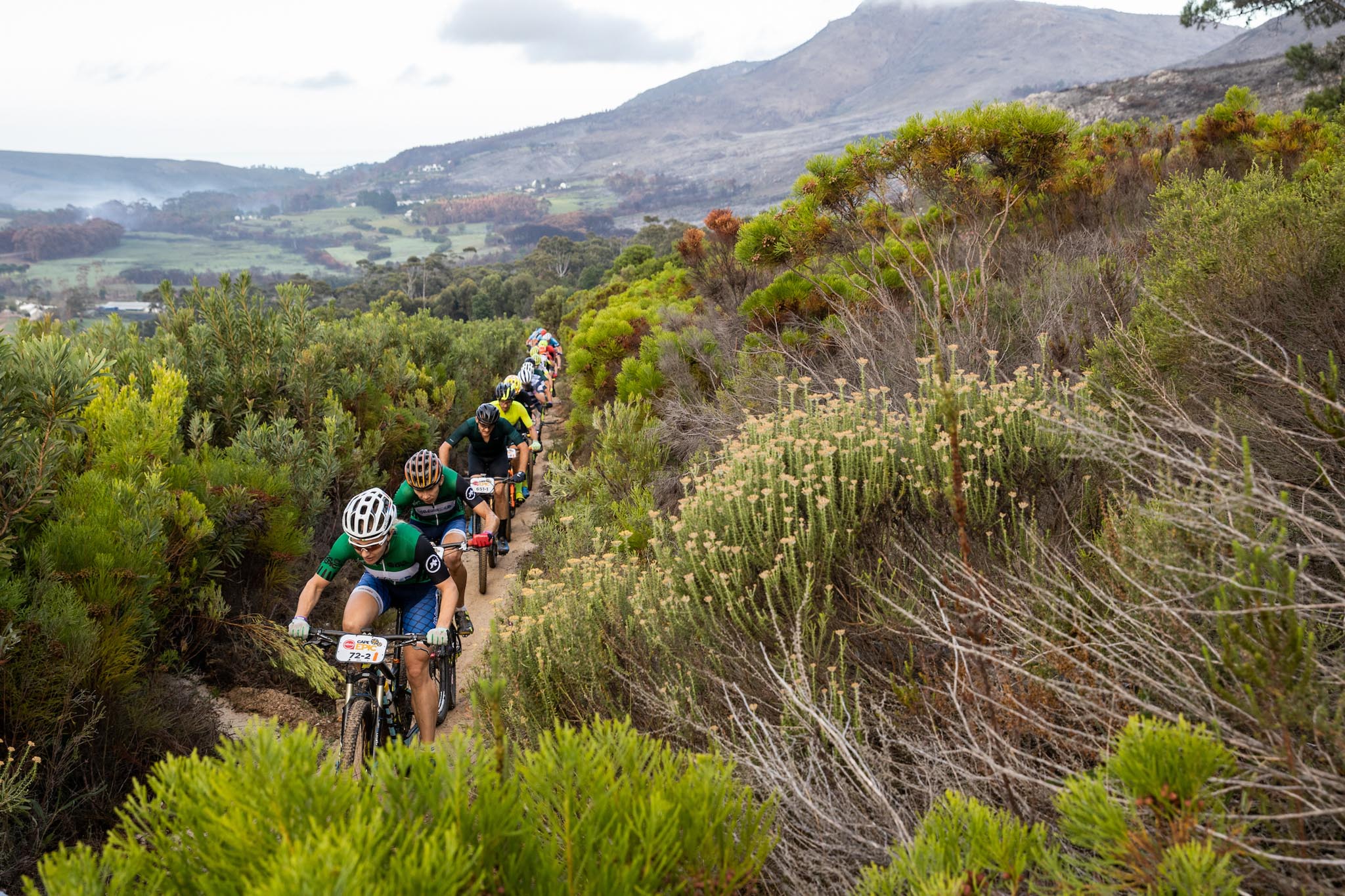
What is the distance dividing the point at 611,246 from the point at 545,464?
7252 centimetres

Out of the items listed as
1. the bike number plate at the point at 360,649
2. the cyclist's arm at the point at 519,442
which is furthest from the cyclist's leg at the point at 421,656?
the cyclist's arm at the point at 519,442

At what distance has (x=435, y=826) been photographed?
1.11m

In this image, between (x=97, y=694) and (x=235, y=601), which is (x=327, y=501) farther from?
(x=97, y=694)

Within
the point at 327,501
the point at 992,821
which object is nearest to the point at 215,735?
the point at 327,501

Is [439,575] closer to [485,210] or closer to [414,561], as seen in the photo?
[414,561]

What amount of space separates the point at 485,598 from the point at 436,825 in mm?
7053

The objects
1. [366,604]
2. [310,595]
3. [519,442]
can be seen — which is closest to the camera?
[310,595]

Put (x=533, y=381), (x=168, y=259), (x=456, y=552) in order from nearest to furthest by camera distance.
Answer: (x=456, y=552)
(x=533, y=381)
(x=168, y=259)

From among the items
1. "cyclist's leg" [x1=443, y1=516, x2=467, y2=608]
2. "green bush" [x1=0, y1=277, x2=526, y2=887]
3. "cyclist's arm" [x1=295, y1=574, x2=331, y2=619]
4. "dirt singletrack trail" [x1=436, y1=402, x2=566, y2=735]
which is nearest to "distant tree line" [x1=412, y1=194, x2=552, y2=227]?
"dirt singletrack trail" [x1=436, y1=402, x2=566, y2=735]

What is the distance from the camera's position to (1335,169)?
4.79 meters

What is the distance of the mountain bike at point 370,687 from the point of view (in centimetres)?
387

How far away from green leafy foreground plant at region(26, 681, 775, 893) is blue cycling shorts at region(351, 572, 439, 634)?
336cm

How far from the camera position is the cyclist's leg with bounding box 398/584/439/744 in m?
4.35

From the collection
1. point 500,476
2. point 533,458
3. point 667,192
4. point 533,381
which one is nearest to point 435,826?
point 500,476
